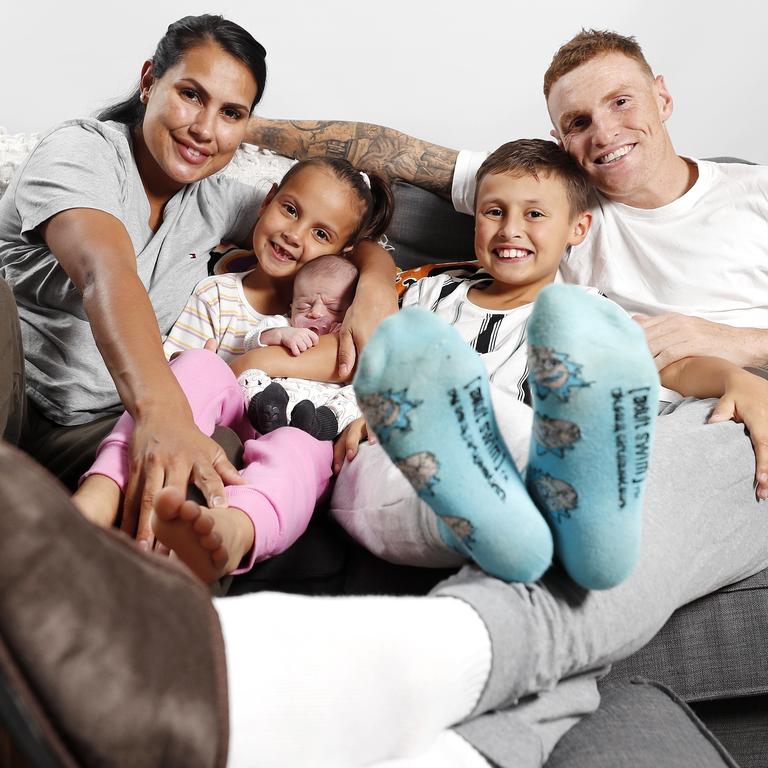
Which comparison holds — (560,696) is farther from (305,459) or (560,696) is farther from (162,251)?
(162,251)

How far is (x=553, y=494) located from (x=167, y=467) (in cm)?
50

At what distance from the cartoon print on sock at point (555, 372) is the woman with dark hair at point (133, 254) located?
18.0 inches

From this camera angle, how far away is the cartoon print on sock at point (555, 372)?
30.3 inches

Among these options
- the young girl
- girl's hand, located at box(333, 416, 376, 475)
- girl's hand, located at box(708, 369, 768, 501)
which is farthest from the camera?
girl's hand, located at box(333, 416, 376, 475)

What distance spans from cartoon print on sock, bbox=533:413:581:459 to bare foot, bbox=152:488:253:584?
36 centimetres

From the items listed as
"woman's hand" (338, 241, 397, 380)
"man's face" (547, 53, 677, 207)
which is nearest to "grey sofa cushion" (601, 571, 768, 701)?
"woman's hand" (338, 241, 397, 380)

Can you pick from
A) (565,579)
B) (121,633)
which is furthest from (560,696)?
(121,633)

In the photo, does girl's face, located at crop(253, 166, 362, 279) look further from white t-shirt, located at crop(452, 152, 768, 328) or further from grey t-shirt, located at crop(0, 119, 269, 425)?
white t-shirt, located at crop(452, 152, 768, 328)

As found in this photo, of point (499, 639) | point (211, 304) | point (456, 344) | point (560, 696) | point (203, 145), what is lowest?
point (560, 696)

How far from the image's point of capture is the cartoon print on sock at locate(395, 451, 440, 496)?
2.59 ft

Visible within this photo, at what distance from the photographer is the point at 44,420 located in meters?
1.48

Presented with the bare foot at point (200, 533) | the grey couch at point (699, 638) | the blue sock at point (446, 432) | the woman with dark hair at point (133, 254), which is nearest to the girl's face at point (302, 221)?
the woman with dark hair at point (133, 254)

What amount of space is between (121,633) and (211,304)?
3.88 feet

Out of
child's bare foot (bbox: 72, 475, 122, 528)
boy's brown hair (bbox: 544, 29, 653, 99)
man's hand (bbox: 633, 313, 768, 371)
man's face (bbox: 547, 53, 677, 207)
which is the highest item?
boy's brown hair (bbox: 544, 29, 653, 99)
